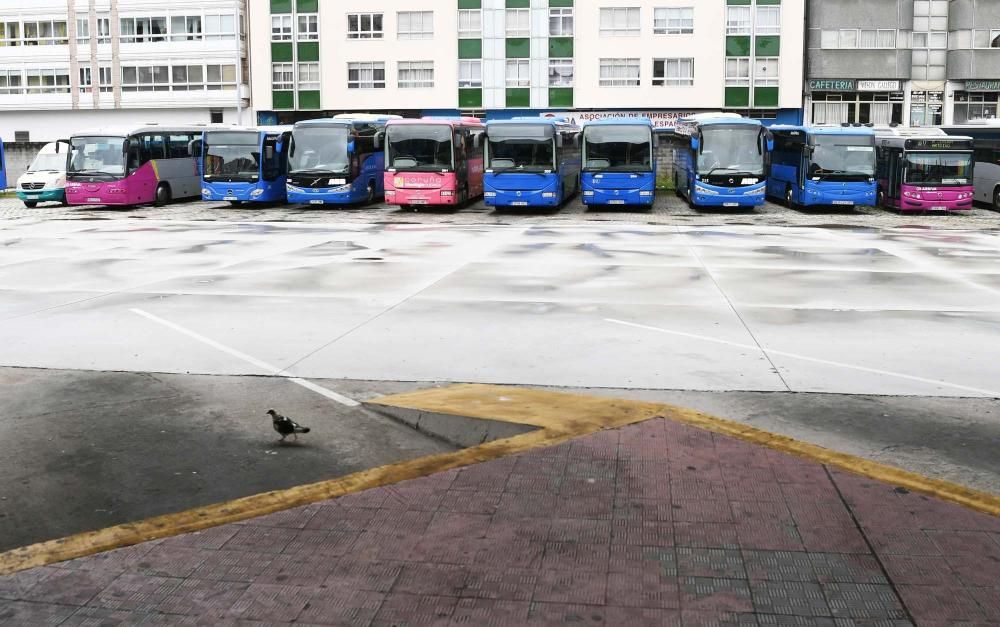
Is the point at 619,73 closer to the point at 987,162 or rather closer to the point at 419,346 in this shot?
the point at 987,162

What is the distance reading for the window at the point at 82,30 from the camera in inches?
2442

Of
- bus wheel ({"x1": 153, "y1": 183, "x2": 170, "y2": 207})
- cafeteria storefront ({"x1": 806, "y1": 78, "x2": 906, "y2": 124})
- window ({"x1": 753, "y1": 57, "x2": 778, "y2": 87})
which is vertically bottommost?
bus wheel ({"x1": 153, "y1": 183, "x2": 170, "y2": 207})

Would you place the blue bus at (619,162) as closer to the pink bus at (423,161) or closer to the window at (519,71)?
the pink bus at (423,161)

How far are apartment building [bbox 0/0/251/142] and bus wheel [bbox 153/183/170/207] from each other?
76.7ft

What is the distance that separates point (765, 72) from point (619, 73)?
24.9 feet

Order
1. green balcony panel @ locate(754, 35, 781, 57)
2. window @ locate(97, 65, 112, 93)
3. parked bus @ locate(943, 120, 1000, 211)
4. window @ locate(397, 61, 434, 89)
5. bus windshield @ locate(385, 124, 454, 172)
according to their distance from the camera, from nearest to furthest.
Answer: bus windshield @ locate(385, 124, 454, 172), parked bus @ locate(943, 120, 1000, 211), green balcony panel @ locate(754, 35, 781, 57), window @ locate(397, 61, 434, 89), window @ locate(97, 65, 112, 93)

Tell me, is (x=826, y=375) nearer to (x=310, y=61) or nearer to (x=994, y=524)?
(x=994, y=524)

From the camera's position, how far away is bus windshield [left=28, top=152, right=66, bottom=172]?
3822 cm

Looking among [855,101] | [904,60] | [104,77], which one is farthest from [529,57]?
[104,77]

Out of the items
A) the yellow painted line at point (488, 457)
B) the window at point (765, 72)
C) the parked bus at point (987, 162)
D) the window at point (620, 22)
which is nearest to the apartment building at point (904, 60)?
the window at point (765, 72)

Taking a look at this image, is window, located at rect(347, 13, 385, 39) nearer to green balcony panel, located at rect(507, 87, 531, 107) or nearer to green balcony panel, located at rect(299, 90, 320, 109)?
green balcony panel, located at rect(299, 90, 320, 109)

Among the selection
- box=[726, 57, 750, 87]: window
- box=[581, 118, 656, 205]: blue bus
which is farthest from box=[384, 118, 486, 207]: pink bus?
box=[726, 57, 750, 87]: window

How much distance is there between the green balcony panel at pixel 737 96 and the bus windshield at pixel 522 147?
27.4 metres

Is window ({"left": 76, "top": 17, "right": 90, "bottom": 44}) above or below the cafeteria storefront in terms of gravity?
above
